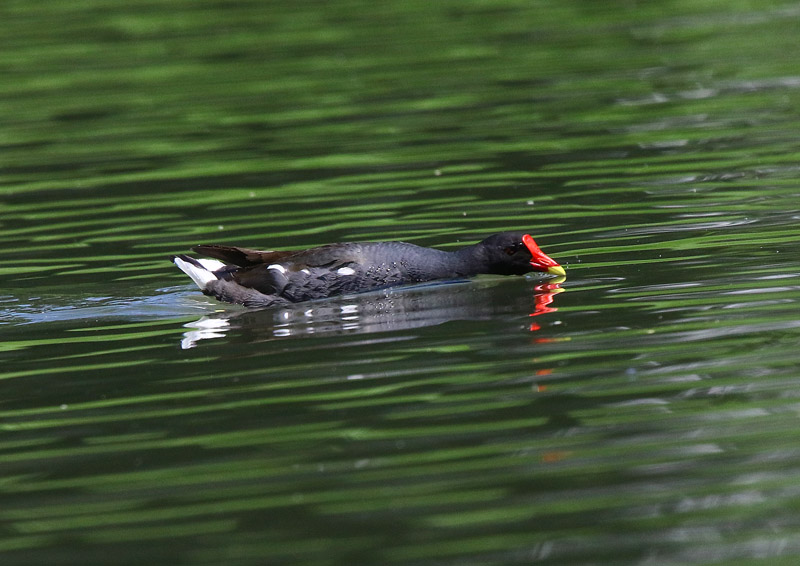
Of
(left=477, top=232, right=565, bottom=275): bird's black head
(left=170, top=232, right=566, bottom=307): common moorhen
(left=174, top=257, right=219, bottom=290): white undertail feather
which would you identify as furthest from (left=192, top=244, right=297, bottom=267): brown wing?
(left=477, top=232, right=565, bottom=275): bird's black head

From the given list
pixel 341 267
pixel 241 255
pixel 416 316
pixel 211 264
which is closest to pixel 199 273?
pixel 211 264

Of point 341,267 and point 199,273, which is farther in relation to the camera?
point 199,273

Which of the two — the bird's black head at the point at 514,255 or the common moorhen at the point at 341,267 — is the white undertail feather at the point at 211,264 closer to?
the common moorhen at the point at 341,267

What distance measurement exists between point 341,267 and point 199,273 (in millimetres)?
997

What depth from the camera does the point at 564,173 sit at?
12820mm

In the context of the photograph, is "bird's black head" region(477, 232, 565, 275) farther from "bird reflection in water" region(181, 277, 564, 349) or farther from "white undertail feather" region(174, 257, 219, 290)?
"white undertail feather" region(174, 257, 219, 290)

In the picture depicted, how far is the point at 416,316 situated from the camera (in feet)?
29.2

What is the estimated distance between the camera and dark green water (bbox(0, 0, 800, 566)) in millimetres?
5520

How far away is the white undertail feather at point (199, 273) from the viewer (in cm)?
981

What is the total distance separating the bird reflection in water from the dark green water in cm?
5

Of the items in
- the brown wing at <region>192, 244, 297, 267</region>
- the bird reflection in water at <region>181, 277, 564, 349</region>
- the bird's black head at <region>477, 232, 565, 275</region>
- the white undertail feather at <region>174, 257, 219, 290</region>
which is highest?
the brown wing at <region>192, 244, 297, 267</region>

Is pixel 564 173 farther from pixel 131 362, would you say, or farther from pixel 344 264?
pixel 131 362

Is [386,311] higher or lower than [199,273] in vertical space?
lower

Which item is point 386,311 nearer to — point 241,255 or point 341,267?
point 341,267
